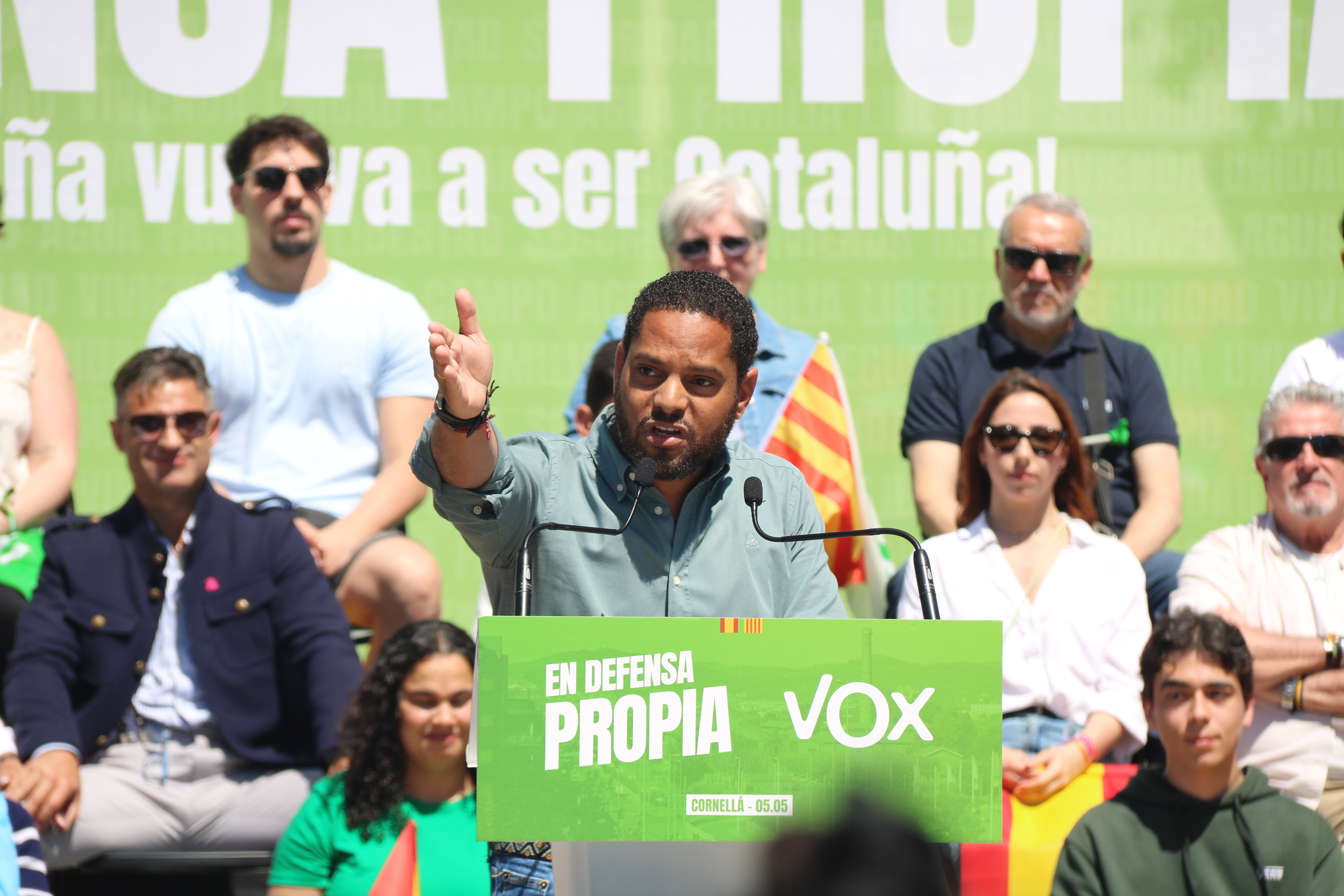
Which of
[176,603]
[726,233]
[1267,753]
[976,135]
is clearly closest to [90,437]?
[176,603]

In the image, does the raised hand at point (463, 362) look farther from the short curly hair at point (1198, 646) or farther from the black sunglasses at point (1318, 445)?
the black sunglasses at point (1318, 445)

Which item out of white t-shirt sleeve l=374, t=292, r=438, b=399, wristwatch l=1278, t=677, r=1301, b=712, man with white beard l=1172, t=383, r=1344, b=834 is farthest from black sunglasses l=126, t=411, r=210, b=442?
wristwatch l=1278, t=677, r=1301, b=712

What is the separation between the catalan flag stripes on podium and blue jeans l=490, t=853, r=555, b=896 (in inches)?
57.6

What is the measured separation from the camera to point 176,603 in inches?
157

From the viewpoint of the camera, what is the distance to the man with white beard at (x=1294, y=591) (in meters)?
3.87

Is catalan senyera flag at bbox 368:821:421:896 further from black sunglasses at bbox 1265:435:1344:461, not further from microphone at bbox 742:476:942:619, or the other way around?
black sunglasses at bbox 1265:435:1344:461

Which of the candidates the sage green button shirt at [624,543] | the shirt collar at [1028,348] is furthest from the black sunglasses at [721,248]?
the sage green button shirt at [624,543]

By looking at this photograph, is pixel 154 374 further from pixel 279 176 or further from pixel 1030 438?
pixel 1030 438

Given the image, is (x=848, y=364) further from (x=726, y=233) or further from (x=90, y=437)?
(x=90, y=437)

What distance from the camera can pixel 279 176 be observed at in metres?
4.59

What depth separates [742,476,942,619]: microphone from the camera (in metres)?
2.21

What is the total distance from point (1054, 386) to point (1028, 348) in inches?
6.2

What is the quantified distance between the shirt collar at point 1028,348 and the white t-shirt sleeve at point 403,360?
1813mm

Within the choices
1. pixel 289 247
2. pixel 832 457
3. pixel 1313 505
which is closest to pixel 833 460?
pixel 832 457
